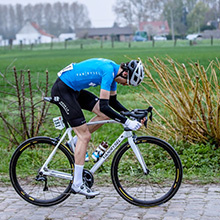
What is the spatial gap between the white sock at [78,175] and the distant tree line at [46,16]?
556 ft

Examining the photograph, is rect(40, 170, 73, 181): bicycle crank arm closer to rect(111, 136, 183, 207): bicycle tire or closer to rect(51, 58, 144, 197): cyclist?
rect(51, 58, 144, 197): cyclist

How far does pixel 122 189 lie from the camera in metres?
5.64

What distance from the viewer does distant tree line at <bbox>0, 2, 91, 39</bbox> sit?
579 feet

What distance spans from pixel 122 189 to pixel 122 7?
127440 millimetres

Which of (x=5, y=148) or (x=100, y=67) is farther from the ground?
(x=100, y=67)

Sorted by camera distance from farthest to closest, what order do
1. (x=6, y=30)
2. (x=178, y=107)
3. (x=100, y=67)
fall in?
(x=6, y=30)
(x=178, y=107)
(x=100, y=67)

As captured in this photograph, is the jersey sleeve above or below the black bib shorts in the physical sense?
above

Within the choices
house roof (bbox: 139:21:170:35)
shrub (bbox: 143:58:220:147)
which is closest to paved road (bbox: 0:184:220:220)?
shrub (bbox: 143:58:220:147)

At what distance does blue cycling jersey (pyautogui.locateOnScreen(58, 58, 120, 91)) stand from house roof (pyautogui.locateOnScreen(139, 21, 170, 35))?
415ft

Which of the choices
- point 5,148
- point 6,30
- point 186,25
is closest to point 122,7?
point 186,25

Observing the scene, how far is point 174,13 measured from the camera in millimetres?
130250

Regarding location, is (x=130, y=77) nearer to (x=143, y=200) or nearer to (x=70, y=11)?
(x=143, y=200)

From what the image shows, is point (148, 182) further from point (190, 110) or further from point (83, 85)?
point (190, 110)

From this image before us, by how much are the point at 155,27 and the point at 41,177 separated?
429 feet
